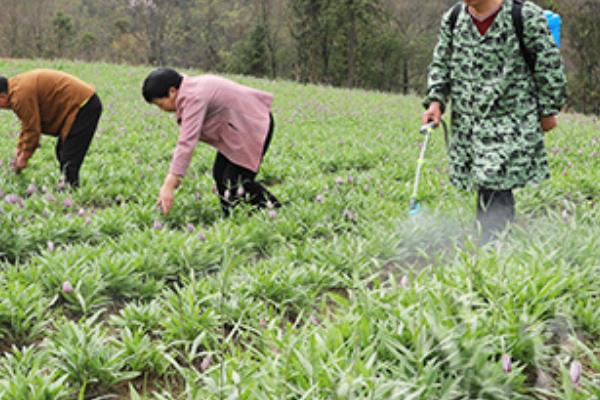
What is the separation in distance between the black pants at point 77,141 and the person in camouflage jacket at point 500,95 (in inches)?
150

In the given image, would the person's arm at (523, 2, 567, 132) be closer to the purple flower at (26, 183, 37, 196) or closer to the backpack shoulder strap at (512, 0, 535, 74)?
the backpack shoulder strap at (512, 0, 535, 74)

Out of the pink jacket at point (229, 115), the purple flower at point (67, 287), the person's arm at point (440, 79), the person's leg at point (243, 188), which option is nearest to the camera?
the purple flower at point (67, 287)

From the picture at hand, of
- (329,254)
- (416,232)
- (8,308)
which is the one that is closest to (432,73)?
(416,232)

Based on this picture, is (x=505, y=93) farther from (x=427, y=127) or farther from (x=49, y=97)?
(x=49, y=97)

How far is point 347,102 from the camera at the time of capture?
16750 millimetres

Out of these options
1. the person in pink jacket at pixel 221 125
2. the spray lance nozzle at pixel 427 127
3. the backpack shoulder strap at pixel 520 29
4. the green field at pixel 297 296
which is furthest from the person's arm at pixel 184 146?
the backpack shoulder strap at pixel 520 29

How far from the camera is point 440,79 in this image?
343 centimetres

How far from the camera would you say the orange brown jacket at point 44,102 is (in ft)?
16.3

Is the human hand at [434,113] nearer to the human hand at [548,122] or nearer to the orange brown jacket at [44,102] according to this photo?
the human hand at [548,122]

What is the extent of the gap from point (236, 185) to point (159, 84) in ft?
3.87

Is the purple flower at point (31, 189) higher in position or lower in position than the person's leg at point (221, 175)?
lower

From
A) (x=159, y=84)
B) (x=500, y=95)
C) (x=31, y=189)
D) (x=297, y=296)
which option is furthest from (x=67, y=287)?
(x=500, y=95)

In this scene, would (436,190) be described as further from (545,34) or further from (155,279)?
(155,279)

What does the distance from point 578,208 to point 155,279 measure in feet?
11.2
